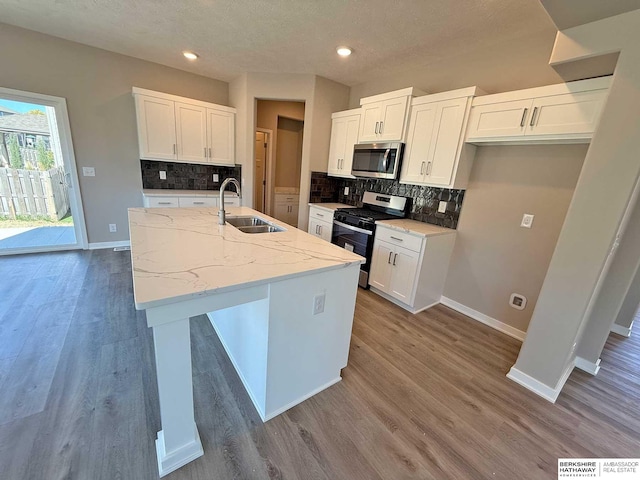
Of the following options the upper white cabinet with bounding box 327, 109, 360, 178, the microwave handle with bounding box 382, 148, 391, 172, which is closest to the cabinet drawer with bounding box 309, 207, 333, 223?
the upper white cabinet with bounding box 327, 109, 360, 178

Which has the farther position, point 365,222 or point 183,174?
point 183,174

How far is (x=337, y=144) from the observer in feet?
12.4

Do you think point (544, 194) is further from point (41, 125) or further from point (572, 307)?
point (41, 125)

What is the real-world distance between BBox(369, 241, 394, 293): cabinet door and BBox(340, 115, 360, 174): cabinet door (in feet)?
3.96

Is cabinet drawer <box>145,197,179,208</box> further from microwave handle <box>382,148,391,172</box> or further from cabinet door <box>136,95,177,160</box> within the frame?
microwave handle <box>382,148,391,172</box>

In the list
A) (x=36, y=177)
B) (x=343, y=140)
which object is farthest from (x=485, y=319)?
(x=36, y=177)

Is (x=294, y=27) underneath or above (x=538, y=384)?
above

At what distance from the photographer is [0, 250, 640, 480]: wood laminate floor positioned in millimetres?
1262

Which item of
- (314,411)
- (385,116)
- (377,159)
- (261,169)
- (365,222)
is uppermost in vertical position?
(385,116)

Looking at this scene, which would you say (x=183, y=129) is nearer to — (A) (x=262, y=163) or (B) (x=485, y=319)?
(A) (x=262, y=163)

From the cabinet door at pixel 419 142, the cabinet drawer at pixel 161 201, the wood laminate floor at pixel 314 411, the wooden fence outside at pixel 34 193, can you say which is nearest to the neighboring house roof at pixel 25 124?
the wooden fence outside at pixel 34 193

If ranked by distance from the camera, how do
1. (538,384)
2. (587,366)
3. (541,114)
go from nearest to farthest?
(538,384)
(541,114)
(587,366)

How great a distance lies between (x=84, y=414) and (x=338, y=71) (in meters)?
4.03

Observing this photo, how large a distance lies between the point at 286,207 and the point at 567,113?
175 inches
